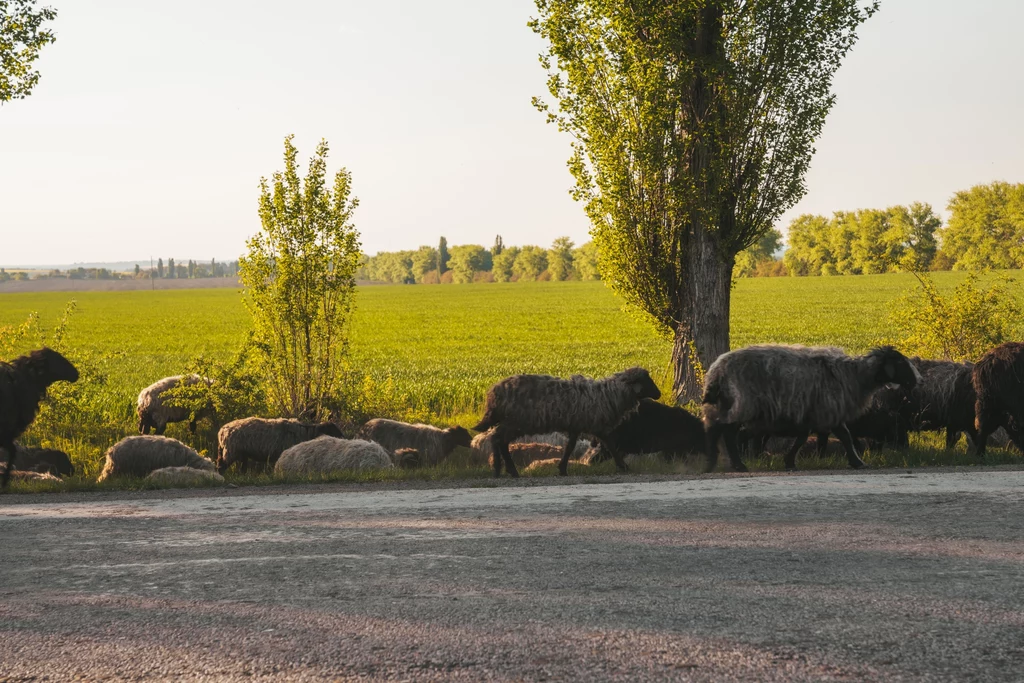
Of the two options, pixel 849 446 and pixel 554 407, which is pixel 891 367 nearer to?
pixel 849 446

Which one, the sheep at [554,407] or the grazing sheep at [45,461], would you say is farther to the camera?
the grazing sheep at [45,461]

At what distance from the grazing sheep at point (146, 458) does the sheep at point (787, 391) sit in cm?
711

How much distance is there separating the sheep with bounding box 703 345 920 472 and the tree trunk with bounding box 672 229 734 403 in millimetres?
6330

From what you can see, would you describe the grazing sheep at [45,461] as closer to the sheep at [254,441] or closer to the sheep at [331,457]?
the sheep at [254,441]

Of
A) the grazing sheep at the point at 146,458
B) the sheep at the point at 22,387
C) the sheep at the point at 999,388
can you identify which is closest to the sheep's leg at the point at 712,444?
the sheep at the point at 999,388

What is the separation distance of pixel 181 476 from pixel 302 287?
5714 mm

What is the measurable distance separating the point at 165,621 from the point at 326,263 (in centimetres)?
1235

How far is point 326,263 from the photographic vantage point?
58.2 feet

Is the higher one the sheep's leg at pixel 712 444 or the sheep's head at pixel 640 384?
the sheep's head at pixel 640 384

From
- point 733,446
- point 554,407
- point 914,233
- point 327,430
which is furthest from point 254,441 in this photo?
point 914,233

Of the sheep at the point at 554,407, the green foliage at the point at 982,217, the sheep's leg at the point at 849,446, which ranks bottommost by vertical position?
the sheep's leg at the point at 849,446

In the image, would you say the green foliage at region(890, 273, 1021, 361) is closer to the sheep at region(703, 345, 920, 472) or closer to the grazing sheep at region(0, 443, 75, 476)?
the sheep at region(703, 345, 920, 472)

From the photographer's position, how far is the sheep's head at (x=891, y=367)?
12938mm

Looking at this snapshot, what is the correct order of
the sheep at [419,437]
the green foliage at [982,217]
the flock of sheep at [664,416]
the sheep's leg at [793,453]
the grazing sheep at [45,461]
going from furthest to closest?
the green foliage at [982,217] < the sheep at [419,437] < the grazing sheep at [45,461] < the sheep's leg at [793,453] < the flock of sheep at [664,416]
